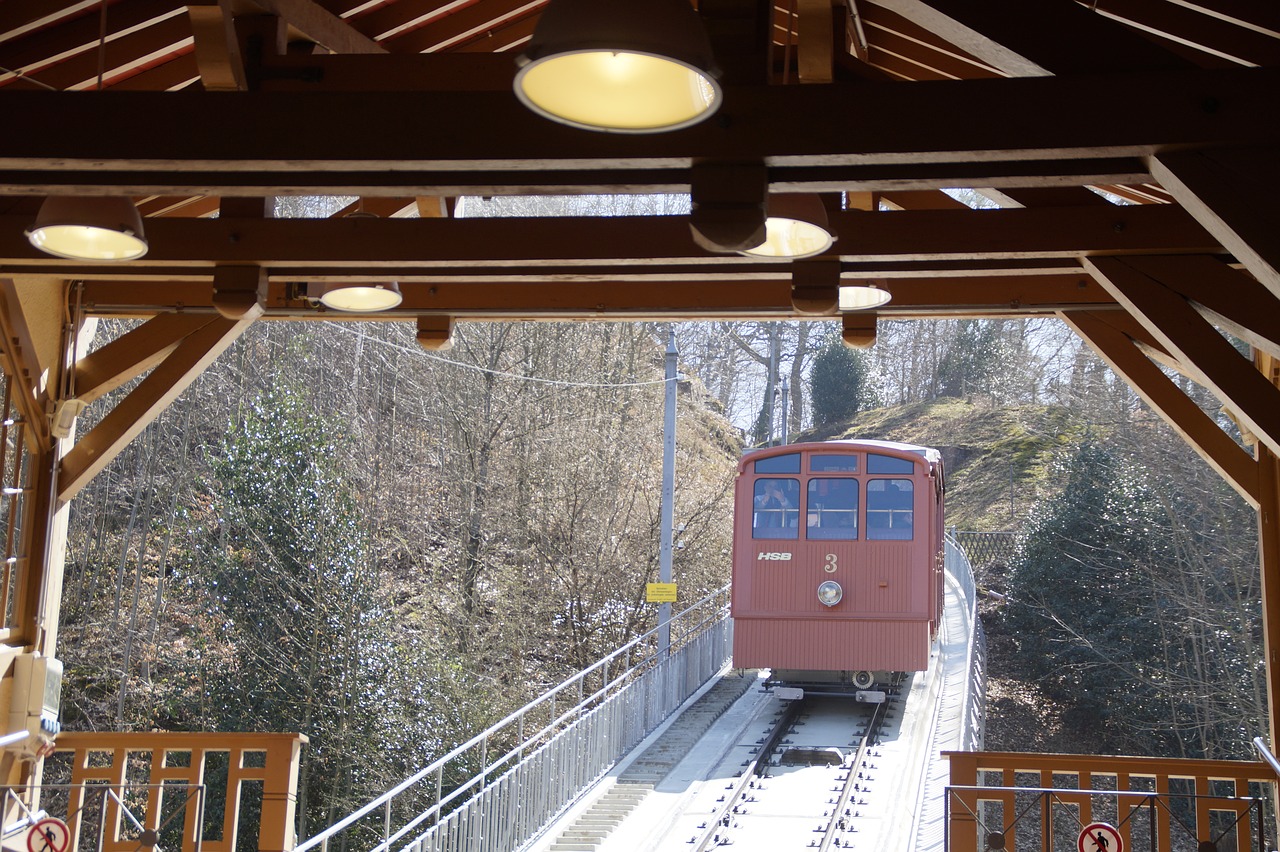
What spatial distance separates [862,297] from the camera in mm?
5531

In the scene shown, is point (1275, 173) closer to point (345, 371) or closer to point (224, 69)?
point (224, 69)

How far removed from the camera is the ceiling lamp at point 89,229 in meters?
3.86

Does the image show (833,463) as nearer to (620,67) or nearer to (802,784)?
(802,784)

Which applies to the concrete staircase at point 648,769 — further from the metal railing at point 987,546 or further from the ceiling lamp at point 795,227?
the metal railing at point 987,546

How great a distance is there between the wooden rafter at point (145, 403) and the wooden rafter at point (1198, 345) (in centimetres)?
434

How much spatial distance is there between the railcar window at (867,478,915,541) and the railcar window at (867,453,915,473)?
0.14 meters

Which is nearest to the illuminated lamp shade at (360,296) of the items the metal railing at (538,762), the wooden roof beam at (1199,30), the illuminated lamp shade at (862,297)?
the illuminated lamp shade at (862,297)

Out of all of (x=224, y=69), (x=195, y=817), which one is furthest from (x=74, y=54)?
(x=195, y=817)

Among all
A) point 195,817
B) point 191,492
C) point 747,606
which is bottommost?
point 195,817

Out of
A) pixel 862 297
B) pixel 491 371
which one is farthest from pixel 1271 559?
pixel 491 371

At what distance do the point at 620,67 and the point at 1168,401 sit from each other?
171 inches

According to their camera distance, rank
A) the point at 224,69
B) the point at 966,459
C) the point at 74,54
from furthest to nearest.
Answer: the point at 966,459 < the point at 74,54 < the point at 224,69

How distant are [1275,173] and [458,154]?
6.95ft

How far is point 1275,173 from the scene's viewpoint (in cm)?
302
